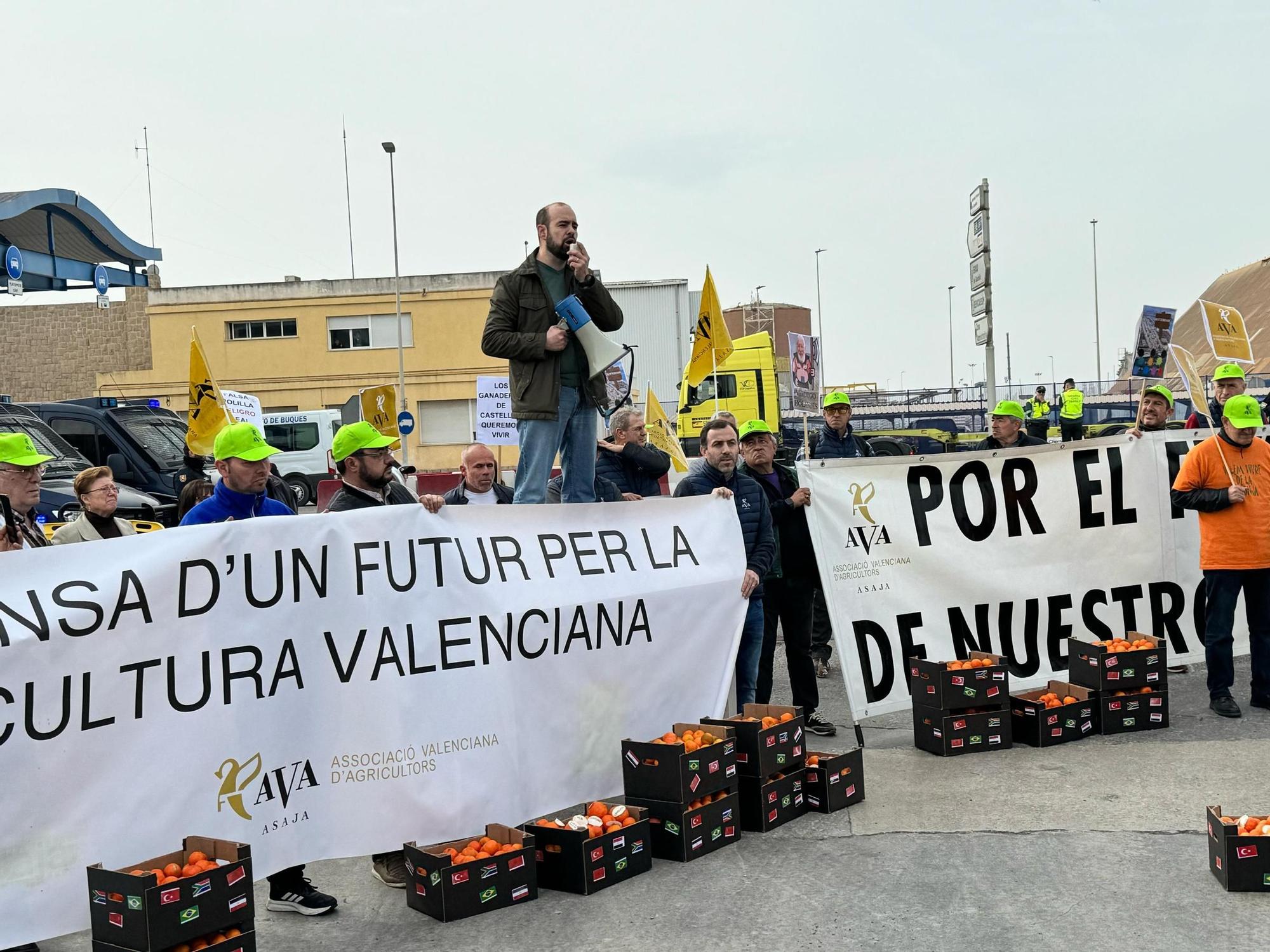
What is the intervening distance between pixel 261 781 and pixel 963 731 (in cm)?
391

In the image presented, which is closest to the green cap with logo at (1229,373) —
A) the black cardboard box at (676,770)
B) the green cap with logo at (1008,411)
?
the green cap with logo at (1008,411)

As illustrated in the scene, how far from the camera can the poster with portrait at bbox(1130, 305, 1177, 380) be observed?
67.2 ft

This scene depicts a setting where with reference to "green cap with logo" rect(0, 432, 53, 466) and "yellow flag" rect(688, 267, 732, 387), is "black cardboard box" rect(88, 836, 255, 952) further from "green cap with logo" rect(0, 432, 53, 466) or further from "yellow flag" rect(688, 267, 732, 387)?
"yellow flag" rect(688, 267, 732, 387)

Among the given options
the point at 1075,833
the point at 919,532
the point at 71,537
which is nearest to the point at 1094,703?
the point at 919,532

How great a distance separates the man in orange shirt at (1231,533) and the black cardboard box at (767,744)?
3.22 metres

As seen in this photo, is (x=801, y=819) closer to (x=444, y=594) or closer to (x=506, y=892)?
(x=506, y=892)

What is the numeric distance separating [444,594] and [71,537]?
9.90 ft

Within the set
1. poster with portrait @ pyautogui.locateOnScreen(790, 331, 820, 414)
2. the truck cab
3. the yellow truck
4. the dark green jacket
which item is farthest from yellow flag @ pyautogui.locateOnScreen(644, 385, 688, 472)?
the yellow truck

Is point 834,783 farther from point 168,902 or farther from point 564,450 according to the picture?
point 168,902

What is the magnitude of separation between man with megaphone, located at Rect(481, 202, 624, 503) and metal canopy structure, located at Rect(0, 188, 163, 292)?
49.4ft

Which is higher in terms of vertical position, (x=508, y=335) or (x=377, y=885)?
(x=508, y=335)

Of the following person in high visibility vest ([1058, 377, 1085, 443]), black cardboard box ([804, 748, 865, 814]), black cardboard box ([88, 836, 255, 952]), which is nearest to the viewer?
black cardboard box ([88, 836, 255, 952])

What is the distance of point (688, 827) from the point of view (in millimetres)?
5293

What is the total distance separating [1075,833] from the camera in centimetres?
543
